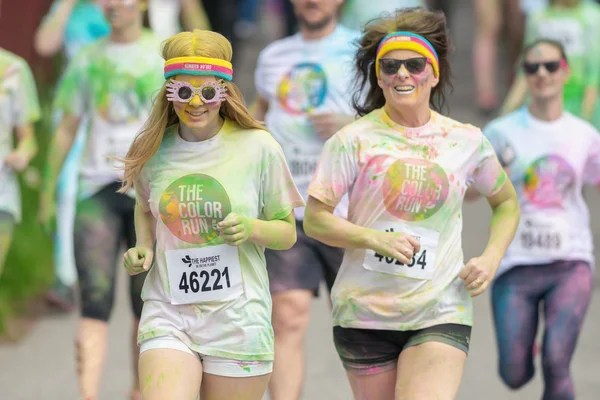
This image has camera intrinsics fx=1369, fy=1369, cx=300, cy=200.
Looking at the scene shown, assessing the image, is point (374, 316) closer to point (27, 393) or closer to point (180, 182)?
point (180, 182)

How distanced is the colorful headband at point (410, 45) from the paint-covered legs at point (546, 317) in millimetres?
1601

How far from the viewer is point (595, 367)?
8.09 m

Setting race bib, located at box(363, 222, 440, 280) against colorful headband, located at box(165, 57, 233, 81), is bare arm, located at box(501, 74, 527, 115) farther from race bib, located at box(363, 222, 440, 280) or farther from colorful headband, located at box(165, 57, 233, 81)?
colorful headband, located at box(165, 57, 233, 81)

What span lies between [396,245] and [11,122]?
2893mm

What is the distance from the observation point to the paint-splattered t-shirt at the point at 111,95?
6469 mm

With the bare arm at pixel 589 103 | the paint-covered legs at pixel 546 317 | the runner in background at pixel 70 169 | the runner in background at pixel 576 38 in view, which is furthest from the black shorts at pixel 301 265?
the runner in background at pixel 70 169

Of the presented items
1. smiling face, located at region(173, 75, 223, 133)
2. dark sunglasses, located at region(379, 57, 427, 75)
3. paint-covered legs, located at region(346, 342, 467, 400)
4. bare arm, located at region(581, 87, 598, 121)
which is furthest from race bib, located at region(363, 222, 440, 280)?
bare arm, located at region(581, 87, 598, 121)

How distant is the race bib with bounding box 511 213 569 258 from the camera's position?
6211 mm

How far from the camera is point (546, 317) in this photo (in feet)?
20.4

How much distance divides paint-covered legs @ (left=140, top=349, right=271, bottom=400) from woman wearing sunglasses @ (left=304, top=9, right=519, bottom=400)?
47 cm

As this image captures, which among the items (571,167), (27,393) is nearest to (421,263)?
(571,167)

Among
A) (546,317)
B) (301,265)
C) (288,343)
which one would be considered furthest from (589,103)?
(288,343)

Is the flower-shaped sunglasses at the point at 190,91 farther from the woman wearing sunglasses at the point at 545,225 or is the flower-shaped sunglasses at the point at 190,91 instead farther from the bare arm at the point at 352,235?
the woman wearing sunglasses at the point at 545,225

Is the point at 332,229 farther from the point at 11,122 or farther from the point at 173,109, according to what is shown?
the point at 11,122
